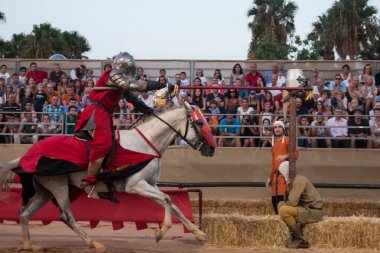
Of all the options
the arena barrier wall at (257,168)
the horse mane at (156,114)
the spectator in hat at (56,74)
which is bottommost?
the arena barrier wall at (257,168)

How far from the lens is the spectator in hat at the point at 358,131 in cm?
1753

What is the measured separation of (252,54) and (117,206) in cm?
2781

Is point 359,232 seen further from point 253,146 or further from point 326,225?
point 253,146

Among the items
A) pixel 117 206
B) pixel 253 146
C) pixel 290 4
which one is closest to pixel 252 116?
pixel 253 146

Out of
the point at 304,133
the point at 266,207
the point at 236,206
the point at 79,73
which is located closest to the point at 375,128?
the point at 304,133

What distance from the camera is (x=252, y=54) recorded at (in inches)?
1581

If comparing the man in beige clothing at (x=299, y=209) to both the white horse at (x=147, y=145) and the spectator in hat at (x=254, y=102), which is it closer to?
the white horse at (x=147, y=145)

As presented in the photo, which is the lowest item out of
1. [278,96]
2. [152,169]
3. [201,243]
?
[201,243]

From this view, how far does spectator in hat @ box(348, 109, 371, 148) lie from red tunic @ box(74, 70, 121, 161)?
7.60 metres

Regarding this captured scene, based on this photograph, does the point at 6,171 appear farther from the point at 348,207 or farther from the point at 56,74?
the point at 56,74

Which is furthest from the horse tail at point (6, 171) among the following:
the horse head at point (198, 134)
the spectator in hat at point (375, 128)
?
the spectator in hat at point (375, 128)

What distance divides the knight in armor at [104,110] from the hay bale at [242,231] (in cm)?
219

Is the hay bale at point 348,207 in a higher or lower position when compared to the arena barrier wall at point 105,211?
lower

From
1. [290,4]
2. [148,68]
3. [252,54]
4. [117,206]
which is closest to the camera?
[117,206]
